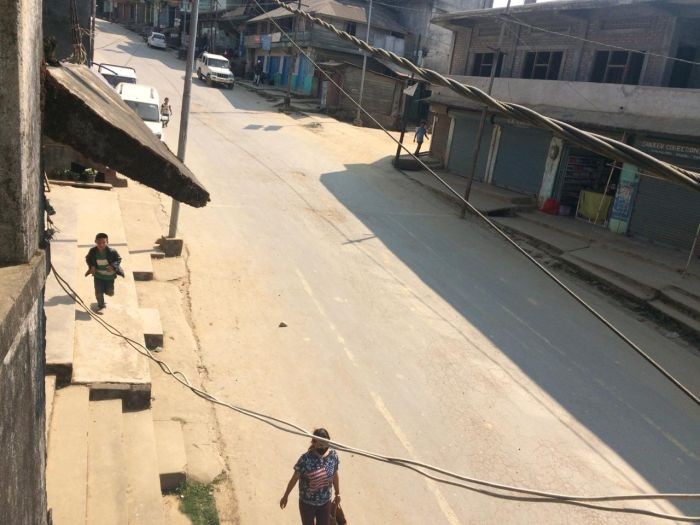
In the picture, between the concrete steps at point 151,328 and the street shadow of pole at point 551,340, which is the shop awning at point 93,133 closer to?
the concrete steps at point 151,328

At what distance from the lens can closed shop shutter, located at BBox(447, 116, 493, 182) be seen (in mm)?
24094

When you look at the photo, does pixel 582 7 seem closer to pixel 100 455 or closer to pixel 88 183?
pixel 88 183

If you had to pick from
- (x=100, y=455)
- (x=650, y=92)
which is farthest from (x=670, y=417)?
(x=650, y=92)

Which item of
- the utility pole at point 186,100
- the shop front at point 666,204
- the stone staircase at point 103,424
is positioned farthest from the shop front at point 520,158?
the stone staircase at point 103,424

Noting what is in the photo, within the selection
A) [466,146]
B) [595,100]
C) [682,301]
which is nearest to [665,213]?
→ [595,100]

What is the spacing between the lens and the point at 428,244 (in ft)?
52.2

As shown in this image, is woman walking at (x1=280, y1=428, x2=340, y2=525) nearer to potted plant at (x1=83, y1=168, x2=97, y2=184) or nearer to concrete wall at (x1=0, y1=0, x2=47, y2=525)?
concrete wall at (x1=0, y1=0, x2=47, y2=525)

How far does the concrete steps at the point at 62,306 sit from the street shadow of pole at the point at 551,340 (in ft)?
19.7

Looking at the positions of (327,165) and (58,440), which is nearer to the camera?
(58,440)

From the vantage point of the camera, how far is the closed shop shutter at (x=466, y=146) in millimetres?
24094

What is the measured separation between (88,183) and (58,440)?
11.1m

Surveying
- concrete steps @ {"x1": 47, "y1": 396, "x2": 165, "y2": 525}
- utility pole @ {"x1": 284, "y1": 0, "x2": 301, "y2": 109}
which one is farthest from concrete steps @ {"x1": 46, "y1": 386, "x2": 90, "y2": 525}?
utility pole @ {"x1": 284, "y1": 0, "x2": 301, "y2": 109}

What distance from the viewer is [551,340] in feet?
36.3

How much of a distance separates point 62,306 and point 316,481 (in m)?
4.59
